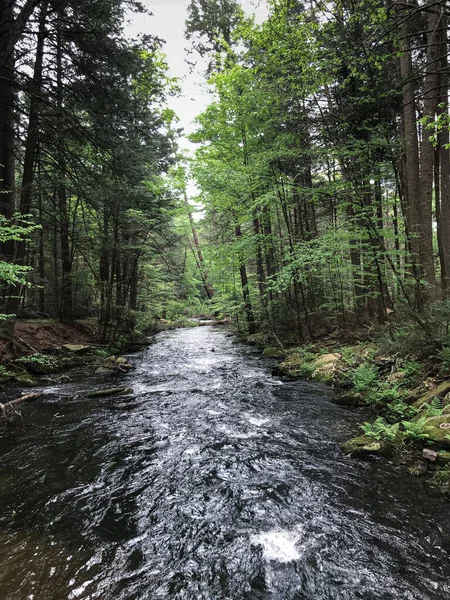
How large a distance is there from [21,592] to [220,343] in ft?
49.4

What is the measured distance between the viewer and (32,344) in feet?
35.6

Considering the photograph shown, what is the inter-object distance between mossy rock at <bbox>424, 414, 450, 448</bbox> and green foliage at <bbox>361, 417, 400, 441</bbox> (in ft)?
1.49

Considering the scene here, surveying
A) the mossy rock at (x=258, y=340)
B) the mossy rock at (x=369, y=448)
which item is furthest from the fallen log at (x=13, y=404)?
the mossy rock at (x=258, y=340)

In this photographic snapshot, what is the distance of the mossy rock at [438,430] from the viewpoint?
14.3 feet

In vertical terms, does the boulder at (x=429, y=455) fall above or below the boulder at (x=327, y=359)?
below

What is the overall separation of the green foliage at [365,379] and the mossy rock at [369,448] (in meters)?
2.17

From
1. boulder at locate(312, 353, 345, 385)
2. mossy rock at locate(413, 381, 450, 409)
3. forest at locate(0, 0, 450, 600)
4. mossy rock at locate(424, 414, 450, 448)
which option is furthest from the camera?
boulder at locate(312, 353, 345, 385)

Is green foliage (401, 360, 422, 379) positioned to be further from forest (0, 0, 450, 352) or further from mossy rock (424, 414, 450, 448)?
mossy rock (424, 414, 450, 448)

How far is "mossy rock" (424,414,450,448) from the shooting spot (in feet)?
14.3

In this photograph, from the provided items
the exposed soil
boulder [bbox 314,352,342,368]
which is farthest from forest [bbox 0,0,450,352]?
boulder [bbox 314,352,342,368]

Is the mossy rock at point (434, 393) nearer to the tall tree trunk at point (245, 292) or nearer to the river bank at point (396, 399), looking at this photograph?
the river bank at point (396, 399)

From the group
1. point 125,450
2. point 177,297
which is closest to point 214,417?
point 125,450

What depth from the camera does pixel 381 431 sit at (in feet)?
16.7

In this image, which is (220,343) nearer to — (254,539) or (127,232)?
(127,232)
